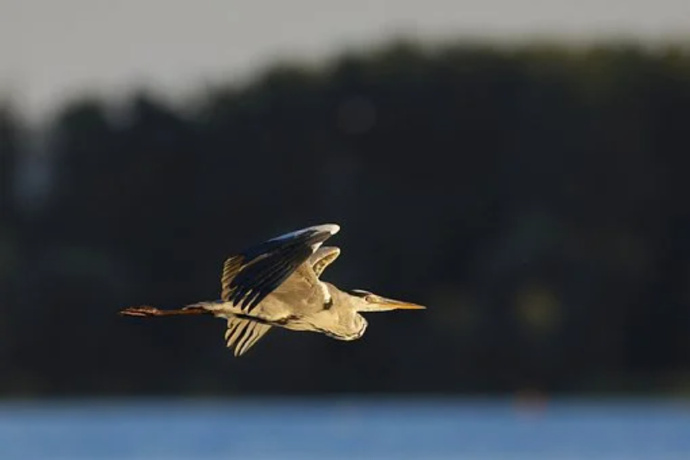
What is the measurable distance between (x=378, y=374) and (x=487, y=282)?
3.00m

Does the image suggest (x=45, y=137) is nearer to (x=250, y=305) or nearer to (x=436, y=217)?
(x=436, y=217)

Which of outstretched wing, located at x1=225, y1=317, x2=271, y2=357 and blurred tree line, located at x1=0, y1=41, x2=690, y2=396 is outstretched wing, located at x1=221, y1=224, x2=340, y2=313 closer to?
outstretched wing, located at x1=225, y1=317, x2=271, y2=357

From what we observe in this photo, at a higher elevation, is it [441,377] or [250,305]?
[250,305]

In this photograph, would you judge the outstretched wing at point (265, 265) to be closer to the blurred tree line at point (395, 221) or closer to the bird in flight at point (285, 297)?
the bird in flight at point (285, 297)

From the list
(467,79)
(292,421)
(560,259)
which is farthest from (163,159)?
(292,421)

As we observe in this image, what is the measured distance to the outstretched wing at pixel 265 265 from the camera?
10.9m

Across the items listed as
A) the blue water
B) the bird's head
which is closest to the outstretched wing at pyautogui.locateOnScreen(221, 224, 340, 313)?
the bird's head

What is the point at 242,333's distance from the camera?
40.0 ft

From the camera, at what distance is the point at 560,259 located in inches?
1844

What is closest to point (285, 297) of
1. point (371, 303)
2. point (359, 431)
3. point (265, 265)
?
point (265, 265)

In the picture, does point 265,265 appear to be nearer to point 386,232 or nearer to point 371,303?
point 371,303

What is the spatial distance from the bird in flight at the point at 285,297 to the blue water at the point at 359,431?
18.0m

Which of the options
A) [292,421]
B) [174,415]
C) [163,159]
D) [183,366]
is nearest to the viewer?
[292,421]

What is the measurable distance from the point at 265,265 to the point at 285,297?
0.47 m
